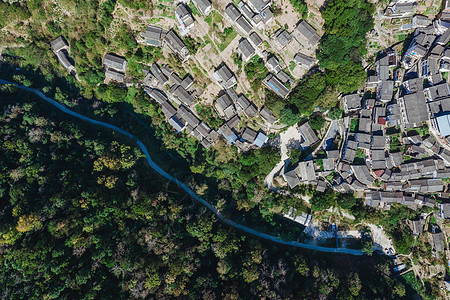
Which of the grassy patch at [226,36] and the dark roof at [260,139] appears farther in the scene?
the dark roof at [260,139]

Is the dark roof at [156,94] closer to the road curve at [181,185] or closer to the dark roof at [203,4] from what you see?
Answer: the road curve at [181,185]

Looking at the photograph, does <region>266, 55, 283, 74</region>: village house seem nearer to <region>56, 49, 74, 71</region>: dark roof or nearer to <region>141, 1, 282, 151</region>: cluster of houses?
<region>141, 1, 282, 151</region>: cluster of houses

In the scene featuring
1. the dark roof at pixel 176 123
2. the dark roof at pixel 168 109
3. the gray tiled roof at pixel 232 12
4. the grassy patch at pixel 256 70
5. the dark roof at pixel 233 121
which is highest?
the gray tiled roof at pixel 232 12

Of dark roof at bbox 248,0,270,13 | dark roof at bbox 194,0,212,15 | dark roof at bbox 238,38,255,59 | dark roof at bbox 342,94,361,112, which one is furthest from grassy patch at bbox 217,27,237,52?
dark roof at bbox 342,94,361,112

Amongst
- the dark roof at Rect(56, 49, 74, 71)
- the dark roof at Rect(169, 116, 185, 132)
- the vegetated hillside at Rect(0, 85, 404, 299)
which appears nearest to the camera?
the vegetated hillside at Rect(0, 85, 404, 299)

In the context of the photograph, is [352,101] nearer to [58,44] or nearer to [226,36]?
[226,36]

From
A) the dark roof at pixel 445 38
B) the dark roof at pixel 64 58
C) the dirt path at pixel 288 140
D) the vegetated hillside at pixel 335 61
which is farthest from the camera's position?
the dark roof at pixel 64 58

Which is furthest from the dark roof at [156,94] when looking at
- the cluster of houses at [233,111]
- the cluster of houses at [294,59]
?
the cluster of houses at [294,59]

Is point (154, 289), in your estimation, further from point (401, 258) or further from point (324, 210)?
point (401, 258)
